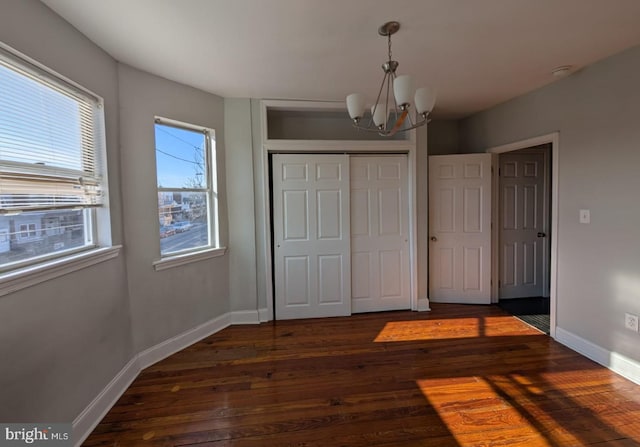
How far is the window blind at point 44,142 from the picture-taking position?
4.87 ft

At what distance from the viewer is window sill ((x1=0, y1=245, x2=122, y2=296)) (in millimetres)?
1404

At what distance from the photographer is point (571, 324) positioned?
281cm

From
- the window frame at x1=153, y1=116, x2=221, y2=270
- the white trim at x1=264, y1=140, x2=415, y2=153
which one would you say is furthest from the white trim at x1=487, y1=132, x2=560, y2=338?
the window frame at x1=153, y1=116, x2=221, y2=270

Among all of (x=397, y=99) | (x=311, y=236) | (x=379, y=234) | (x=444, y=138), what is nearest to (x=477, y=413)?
(x=397, y=99)

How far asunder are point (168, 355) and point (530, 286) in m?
4.50

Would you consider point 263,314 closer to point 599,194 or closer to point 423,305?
point 423,305

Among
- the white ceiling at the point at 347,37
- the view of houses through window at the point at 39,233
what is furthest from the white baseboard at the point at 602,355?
the view of houses through window at the point at 39,233

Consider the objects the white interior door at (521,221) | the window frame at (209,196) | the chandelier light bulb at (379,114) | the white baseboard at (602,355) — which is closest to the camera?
the chandelier light bulb at (379,114)

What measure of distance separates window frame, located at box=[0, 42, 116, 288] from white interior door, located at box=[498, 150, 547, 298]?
4329 millimetres

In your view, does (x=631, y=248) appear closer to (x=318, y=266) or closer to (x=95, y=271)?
(x=318, y=266)

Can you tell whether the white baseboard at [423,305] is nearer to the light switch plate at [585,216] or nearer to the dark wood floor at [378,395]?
the dark wood floor at [378,395]

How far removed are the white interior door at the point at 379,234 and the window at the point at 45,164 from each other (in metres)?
2.53

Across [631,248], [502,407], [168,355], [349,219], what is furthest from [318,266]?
[631,248]

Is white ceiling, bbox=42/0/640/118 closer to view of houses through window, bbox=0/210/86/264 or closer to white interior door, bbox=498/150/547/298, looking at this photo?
view of houses through window, bbox=0/210/86/264
